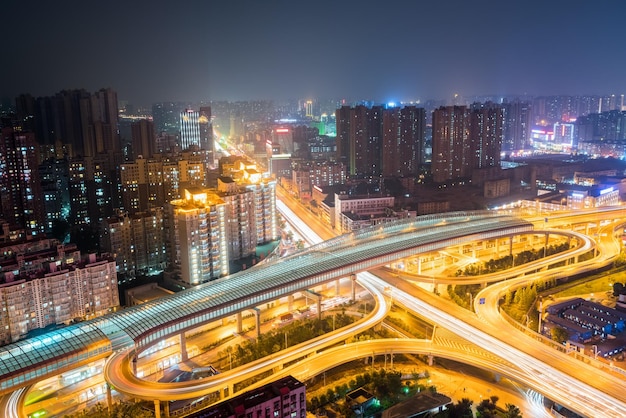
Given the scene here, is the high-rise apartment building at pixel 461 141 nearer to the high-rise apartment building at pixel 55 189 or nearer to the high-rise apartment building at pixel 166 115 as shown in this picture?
the high-rise apartment building at pixel 55 189

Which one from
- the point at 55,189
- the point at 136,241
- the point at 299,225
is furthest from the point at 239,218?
the point at 55,189

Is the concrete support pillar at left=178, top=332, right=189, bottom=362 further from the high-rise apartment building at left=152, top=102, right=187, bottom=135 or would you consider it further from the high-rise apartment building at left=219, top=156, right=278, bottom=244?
the high-rise apartment building at left=152, top=102, right=187, bottom=135

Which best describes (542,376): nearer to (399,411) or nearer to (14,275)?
(399,411)

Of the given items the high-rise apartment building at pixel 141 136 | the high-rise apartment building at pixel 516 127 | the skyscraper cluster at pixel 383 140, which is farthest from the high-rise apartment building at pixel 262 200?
the high-rise apartment building at pixel 516 127

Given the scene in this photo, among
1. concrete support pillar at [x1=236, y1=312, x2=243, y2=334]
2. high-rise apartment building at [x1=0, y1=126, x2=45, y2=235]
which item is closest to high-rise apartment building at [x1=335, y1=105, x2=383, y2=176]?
high-rise apartment building at [x1=0, y1=126, x2=45, y2=235]

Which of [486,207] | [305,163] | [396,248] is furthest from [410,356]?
[305,163]

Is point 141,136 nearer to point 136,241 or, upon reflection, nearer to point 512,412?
point 136,241
